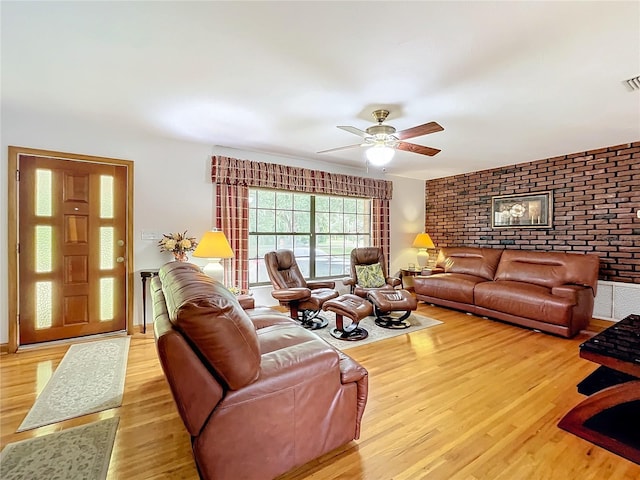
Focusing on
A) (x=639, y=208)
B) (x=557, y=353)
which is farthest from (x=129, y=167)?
(x=639, y=208)

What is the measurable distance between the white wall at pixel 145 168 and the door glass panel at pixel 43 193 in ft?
0.77

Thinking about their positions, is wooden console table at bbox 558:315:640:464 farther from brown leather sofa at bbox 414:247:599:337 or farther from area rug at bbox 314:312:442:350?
area rug at bbox 314:312:442:350

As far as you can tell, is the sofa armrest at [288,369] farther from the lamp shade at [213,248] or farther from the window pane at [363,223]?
the window pane at [363,223]

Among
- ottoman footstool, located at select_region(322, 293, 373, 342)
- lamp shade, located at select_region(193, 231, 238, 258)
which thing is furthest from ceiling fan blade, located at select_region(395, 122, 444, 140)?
lamp shade, located at select_region(193, 231, 238, 258)

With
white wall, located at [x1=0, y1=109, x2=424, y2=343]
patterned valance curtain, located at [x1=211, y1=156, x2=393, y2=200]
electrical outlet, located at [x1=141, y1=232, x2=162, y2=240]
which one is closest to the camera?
white wall, located at [x1=0, y1=109, x2=424, y2=343]

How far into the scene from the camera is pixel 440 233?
20.2 ft

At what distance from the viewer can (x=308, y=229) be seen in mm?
5012

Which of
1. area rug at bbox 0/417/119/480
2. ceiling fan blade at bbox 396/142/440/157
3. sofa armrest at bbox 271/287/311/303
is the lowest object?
area rug at bbox 0/417/119/480

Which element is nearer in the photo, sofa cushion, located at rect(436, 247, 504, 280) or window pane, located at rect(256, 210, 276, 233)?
window pane, located at rect(256, 210, 276, 233)

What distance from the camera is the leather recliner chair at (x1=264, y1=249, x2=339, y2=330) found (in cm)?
349

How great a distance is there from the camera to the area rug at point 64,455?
1.48 metres

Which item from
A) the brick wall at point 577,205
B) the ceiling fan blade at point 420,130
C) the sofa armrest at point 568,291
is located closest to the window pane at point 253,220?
the ceiling fan blade at point 420,130

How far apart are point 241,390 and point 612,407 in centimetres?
232

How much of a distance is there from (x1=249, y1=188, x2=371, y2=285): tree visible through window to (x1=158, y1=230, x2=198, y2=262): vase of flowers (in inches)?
40.2
